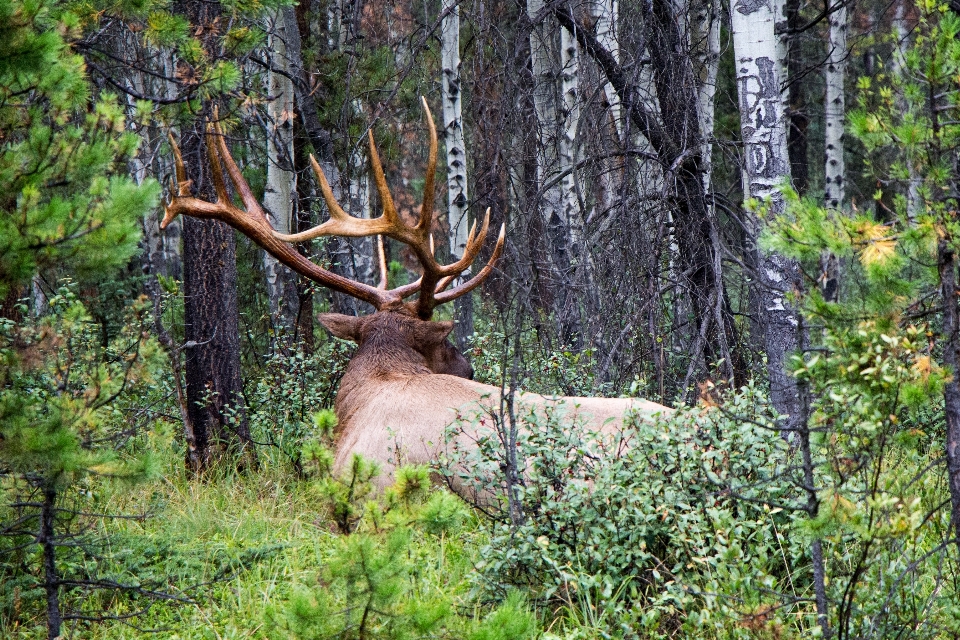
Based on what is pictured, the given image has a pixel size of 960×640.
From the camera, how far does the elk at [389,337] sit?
535cm

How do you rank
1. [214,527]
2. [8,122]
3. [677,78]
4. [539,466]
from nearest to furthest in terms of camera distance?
[8,122] → [539,466] → [214,527] → [677,78]

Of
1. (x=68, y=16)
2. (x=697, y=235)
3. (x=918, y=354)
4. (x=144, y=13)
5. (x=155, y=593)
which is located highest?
(x=144, y=13)

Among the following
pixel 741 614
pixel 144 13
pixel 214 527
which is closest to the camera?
pixel 741 614

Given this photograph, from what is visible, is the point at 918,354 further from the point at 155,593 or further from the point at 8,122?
the point at 8,122

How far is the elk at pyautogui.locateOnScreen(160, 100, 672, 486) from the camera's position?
211 inches

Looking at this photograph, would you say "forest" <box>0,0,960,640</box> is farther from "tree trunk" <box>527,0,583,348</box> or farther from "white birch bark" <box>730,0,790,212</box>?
"tree trunk" <box>527,0,583,348</box>

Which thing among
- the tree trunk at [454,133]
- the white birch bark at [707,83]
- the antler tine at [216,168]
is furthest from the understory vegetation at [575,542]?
the tree trunk at [454,133]

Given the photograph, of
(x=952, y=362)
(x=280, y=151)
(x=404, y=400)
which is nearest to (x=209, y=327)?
(x=404, y=400)

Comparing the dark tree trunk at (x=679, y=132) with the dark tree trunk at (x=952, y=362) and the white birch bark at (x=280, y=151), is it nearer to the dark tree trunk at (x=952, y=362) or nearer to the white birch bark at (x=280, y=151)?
the dark tree trunk at (x=952, y=362)

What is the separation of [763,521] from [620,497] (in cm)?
59

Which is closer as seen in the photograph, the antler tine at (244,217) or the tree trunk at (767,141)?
the tree trunk at (767,141)

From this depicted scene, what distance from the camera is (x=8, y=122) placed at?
358 centimetres

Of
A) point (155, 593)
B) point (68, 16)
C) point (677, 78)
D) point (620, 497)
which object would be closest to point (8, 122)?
point (68, 16)

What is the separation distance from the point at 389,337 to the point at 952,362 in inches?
157
